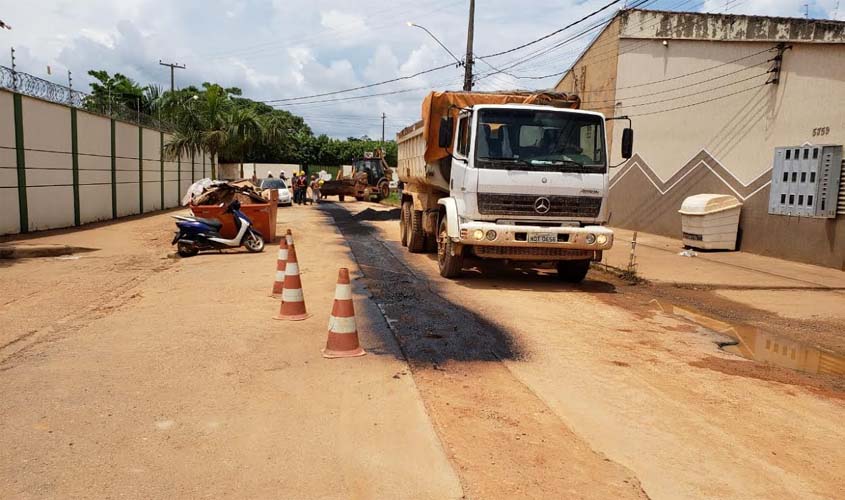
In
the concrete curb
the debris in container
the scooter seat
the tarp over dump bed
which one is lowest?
the concrete curb

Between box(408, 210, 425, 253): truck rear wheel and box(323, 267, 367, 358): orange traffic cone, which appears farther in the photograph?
box(408, 210, 425, 253): truck rear wheel

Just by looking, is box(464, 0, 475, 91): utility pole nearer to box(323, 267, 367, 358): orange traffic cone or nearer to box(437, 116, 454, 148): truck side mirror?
box(437, 116, 454, 148): truck side mirror

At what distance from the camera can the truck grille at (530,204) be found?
346 inches

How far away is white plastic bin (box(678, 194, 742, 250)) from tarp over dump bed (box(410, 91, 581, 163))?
5.64m

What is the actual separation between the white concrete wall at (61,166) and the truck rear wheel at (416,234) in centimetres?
901

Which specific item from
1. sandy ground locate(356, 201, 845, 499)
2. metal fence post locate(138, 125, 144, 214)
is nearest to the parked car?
metal fence post locate(138, 125, 144, 214)

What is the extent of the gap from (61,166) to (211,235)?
7241mm

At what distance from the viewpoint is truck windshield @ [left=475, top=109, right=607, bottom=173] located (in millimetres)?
8891

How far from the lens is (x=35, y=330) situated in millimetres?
6320

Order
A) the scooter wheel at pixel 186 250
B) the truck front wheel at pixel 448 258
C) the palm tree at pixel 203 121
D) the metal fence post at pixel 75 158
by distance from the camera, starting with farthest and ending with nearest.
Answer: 1. the palm tree at pixel 203 121
2. the metal fence post at pixel 75 158
3. the scooter wheel at pixel 186 250
4. the truck front wheel at pixel 448 258

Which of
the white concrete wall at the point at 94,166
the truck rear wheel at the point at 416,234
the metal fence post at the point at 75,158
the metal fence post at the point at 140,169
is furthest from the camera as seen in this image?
the metal fence post at the point at 140,169

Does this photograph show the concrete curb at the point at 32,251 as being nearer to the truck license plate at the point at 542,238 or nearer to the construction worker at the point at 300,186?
the truck license plate at the point at 542,238

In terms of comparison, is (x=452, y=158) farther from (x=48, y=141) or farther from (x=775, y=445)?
(x=48, y=141)

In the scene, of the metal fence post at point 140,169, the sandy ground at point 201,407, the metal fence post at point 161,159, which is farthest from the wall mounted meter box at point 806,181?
the metal fence post at point 161,159
